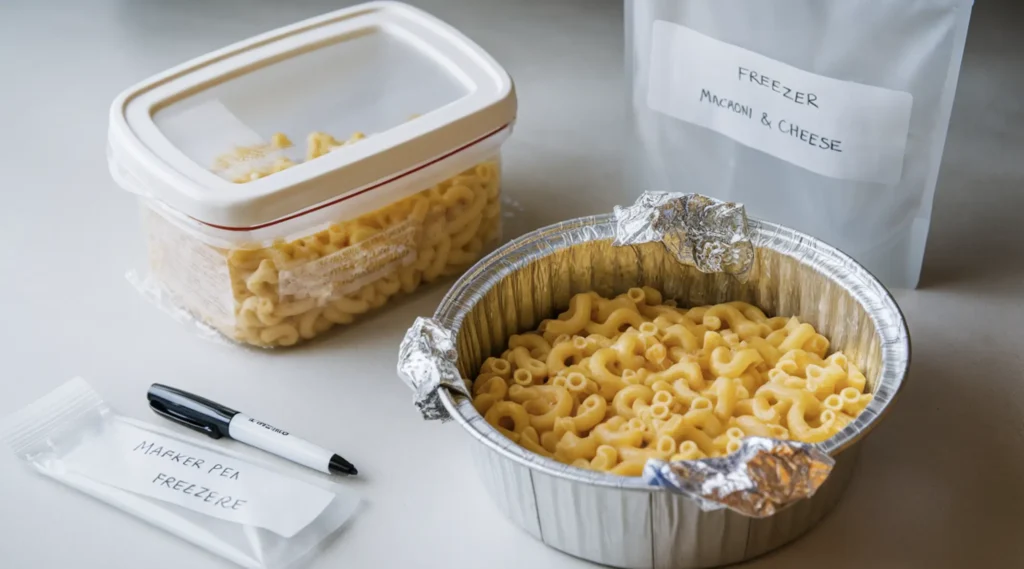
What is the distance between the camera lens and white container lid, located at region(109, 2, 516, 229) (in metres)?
0.98

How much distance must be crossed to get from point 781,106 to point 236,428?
57cm

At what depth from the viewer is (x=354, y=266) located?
1050 mm

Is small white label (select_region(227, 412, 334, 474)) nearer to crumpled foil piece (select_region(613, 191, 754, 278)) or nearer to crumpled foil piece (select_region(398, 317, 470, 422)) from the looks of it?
crumpled foil piece (select_region(398, 317, 470, 422))

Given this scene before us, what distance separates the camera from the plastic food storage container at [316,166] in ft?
3.26

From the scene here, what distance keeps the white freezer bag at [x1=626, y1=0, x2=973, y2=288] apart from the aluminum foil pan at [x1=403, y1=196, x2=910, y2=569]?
0.11m

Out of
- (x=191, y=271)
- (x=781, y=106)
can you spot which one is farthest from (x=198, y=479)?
(x=781, y=106)

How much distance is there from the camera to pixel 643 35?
1.12 metres

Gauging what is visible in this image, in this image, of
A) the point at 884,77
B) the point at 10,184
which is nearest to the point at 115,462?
the point at 10,184

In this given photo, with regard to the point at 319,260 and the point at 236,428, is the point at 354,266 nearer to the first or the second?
the point at 319,260

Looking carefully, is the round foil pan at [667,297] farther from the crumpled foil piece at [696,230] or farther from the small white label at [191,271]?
the small white label at [191,271]

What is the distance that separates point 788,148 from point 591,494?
44 cm

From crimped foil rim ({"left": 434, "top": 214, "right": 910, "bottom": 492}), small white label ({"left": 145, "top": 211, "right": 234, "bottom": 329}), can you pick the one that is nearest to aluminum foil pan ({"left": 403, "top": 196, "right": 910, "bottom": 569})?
crimped foil rim ({"left": 434, "top": 214, "right": 910, "bottom": 492})

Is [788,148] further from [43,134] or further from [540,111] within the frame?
[43,134]

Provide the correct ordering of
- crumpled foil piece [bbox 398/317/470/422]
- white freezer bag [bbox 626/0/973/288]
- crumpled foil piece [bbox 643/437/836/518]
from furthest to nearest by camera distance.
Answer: white freezer bag [bbox 626/0/973/288] < crumpled foil piece [bbox 398/317/470/422] < crumpled foil piece [bbox 643/437/836/518]
